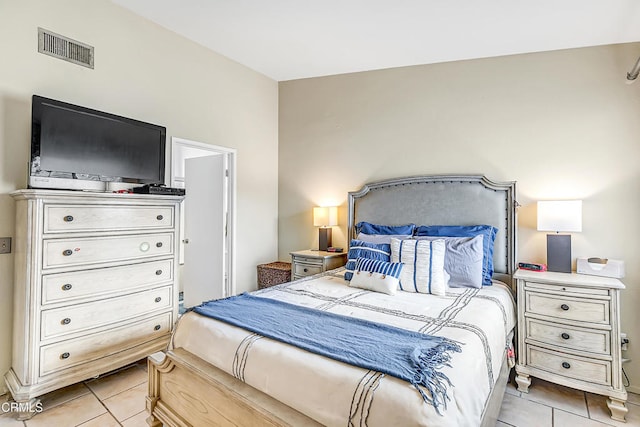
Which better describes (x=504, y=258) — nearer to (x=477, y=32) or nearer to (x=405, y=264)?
(x=405, y=264)

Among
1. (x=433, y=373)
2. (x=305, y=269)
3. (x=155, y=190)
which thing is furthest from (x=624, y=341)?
(x=155, y=190)

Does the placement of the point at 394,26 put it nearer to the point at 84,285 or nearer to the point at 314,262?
the point at 314,262

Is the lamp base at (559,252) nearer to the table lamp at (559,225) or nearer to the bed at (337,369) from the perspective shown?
the table lamp at (559,225)

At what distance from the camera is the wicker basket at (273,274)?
382 cm

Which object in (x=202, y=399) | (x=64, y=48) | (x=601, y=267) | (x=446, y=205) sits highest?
(x=64, y=48)

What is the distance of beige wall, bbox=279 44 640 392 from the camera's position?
2547mm

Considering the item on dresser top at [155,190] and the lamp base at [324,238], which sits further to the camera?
the lamp base at [324,238]

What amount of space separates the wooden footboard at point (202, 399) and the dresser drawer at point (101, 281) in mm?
800

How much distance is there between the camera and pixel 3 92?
2.23m

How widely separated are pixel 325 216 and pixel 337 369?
265 cm

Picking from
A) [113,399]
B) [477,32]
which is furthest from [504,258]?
[113,399]

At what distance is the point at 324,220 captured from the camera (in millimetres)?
3832

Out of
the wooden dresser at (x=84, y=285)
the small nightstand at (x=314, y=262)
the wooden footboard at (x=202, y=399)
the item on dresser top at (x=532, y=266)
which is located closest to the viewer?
the wooden footboard at (x=202, y=399)

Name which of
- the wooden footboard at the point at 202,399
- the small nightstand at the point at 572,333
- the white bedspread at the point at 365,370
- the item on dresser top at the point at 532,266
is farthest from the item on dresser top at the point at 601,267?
the wooden footboard at the point at 202,399
